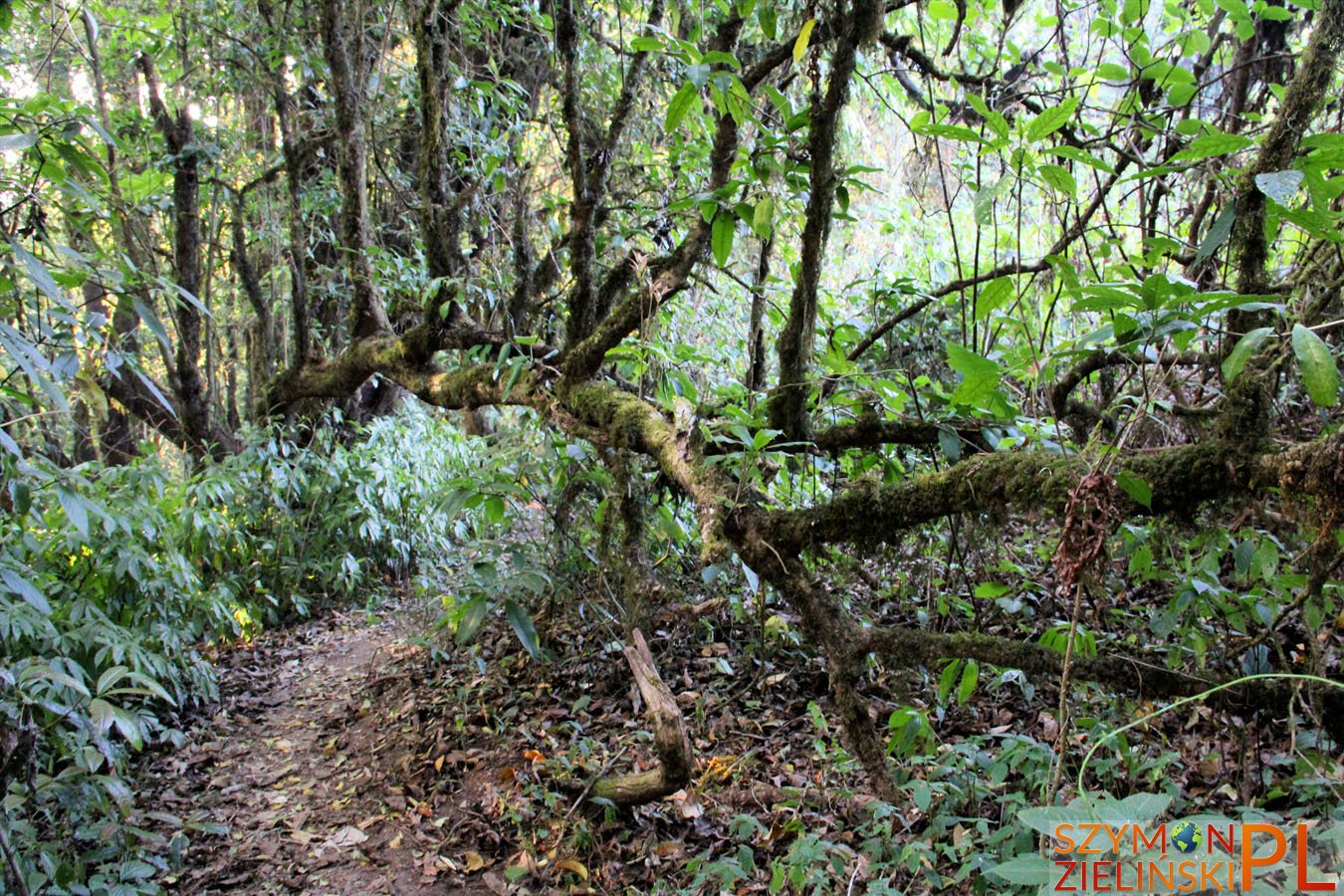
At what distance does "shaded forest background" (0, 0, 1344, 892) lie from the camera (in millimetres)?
1810

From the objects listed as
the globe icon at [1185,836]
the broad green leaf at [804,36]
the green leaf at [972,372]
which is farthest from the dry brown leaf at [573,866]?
the broad green leaf at [804,36]

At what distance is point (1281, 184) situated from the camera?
1322mm

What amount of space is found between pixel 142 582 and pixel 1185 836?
4.82 meters

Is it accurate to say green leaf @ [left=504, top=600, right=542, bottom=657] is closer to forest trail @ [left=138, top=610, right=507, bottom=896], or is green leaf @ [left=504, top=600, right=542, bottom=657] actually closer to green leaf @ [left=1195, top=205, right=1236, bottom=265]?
forest trail @ [left=138, top=610, right=507, bottom=896]

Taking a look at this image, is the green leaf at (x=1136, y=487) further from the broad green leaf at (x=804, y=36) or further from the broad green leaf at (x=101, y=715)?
the broad green leaf at (x=101, y=715)

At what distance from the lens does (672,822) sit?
9.47ft

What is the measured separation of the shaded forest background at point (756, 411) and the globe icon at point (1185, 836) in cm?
8

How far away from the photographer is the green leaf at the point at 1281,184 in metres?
1.32

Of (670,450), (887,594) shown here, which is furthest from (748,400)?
(887,594)

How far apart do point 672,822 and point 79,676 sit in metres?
2.57

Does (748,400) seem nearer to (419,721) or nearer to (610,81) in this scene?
(419,721)

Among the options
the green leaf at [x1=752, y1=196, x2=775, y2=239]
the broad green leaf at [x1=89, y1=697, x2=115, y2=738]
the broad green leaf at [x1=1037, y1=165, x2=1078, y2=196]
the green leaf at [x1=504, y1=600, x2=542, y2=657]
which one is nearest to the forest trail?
the broad green leaf at [x1=89, y1=697, x2=115, y2=738]

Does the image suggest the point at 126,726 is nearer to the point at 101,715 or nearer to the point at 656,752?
the point at 101,715

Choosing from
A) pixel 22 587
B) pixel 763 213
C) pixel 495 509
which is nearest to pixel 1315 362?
pixel 763 213
